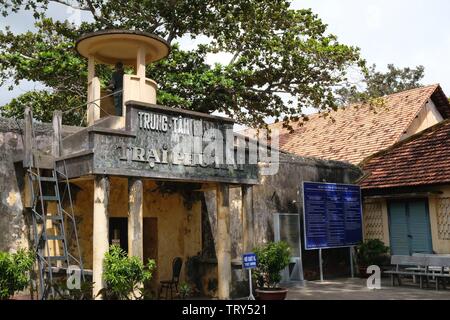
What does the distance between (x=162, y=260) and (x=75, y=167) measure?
12.8 feet

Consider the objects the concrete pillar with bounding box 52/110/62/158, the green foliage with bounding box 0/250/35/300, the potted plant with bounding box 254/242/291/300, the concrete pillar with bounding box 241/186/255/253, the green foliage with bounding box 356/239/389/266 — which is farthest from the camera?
the green foliage with bounding box 356/239/389/266

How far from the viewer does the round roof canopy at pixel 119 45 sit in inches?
416

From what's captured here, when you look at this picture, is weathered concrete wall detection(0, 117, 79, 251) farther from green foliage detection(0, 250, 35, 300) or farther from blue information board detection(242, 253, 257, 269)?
blue information board detection(242, 253, 257, 269)

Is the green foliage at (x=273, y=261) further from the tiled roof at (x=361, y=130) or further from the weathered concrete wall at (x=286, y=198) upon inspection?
the tiled roof at (x=361, y=130)

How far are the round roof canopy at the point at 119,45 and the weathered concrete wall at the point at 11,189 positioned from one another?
218cm

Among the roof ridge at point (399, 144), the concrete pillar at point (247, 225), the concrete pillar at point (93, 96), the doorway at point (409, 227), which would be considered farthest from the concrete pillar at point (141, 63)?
the roof ridge at point (399, 144)

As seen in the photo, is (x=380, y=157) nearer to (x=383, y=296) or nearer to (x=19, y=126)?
(x=383, y=296)

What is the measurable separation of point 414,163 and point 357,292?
5.64 metres

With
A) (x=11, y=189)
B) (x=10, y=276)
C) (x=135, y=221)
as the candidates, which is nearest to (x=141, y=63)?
(x=135, y=221)

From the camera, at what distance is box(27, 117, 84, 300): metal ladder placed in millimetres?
9195

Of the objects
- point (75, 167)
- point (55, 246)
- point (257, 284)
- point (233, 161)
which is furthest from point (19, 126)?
point (257, 284)

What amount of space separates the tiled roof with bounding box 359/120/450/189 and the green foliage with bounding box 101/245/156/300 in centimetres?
975

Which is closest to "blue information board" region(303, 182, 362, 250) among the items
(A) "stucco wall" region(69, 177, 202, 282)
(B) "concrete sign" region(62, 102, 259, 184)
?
(A) "stucco wall" region(69, 177, 202, 282)

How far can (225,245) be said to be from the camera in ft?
36.5
